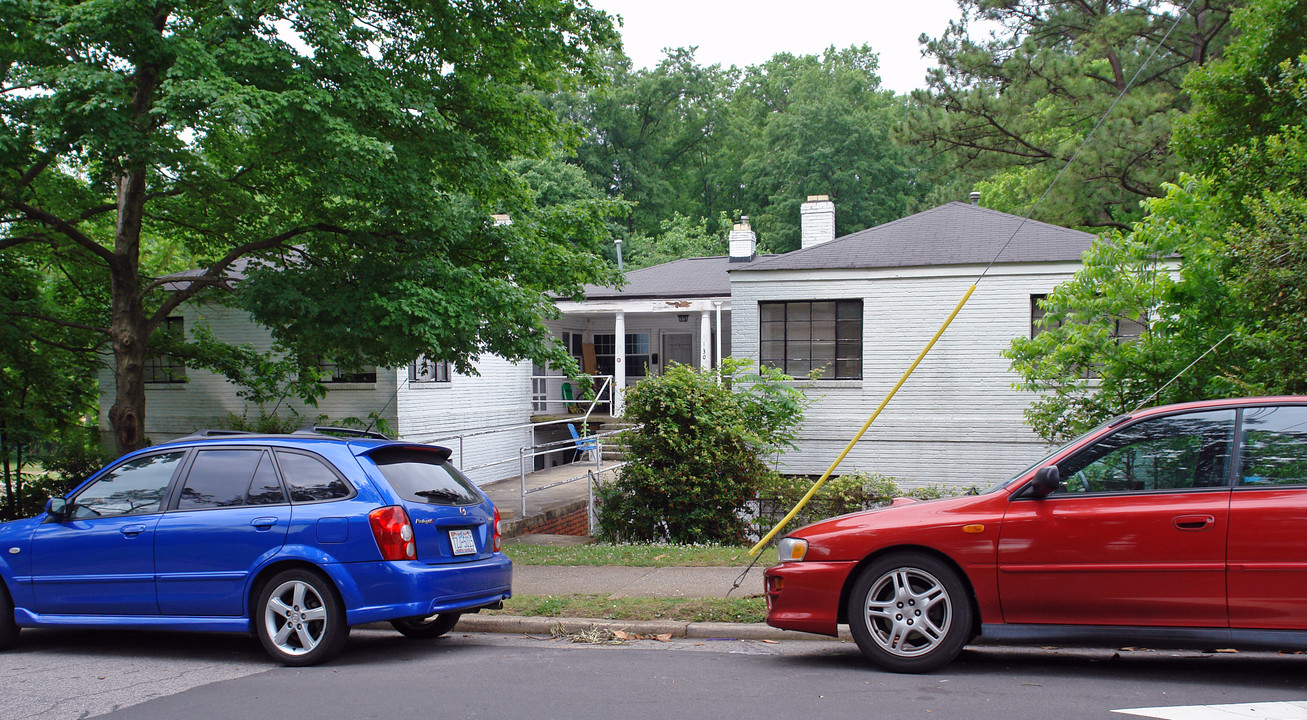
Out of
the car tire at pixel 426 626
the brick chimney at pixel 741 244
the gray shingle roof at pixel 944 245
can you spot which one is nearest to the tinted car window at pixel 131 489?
the car tire at pixel 426 626

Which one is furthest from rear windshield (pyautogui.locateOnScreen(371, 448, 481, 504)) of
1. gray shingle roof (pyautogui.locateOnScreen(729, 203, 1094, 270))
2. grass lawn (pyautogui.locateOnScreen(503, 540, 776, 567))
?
gray shingle roof (pyautogui.locateOnScreen(729, 203, 1094, 270))

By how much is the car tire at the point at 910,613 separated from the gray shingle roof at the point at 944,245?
11.8m

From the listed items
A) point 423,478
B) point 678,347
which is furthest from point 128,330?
point 678,347

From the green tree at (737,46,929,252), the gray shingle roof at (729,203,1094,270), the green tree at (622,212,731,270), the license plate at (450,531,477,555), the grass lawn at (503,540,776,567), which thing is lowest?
the grass lawn at (503,540,776,567)

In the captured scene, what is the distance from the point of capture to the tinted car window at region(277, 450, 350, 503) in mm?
6387

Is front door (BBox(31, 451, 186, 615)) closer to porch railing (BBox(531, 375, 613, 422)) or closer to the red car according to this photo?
the red car

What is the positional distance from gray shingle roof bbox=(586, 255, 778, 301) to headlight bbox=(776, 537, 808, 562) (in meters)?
14.5

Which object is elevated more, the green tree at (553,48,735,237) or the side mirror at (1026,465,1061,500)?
the green tree at (553,48,735,237)

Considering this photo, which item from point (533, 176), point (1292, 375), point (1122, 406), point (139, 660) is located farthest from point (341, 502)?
point (533, 176)

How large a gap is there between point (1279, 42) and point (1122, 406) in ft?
13.3

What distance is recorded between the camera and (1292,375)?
793 centimetres

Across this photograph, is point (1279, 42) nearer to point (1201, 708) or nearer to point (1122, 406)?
point (1122, 406)

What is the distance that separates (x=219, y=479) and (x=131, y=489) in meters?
0.79

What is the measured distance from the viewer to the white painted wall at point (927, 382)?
16.7 m
